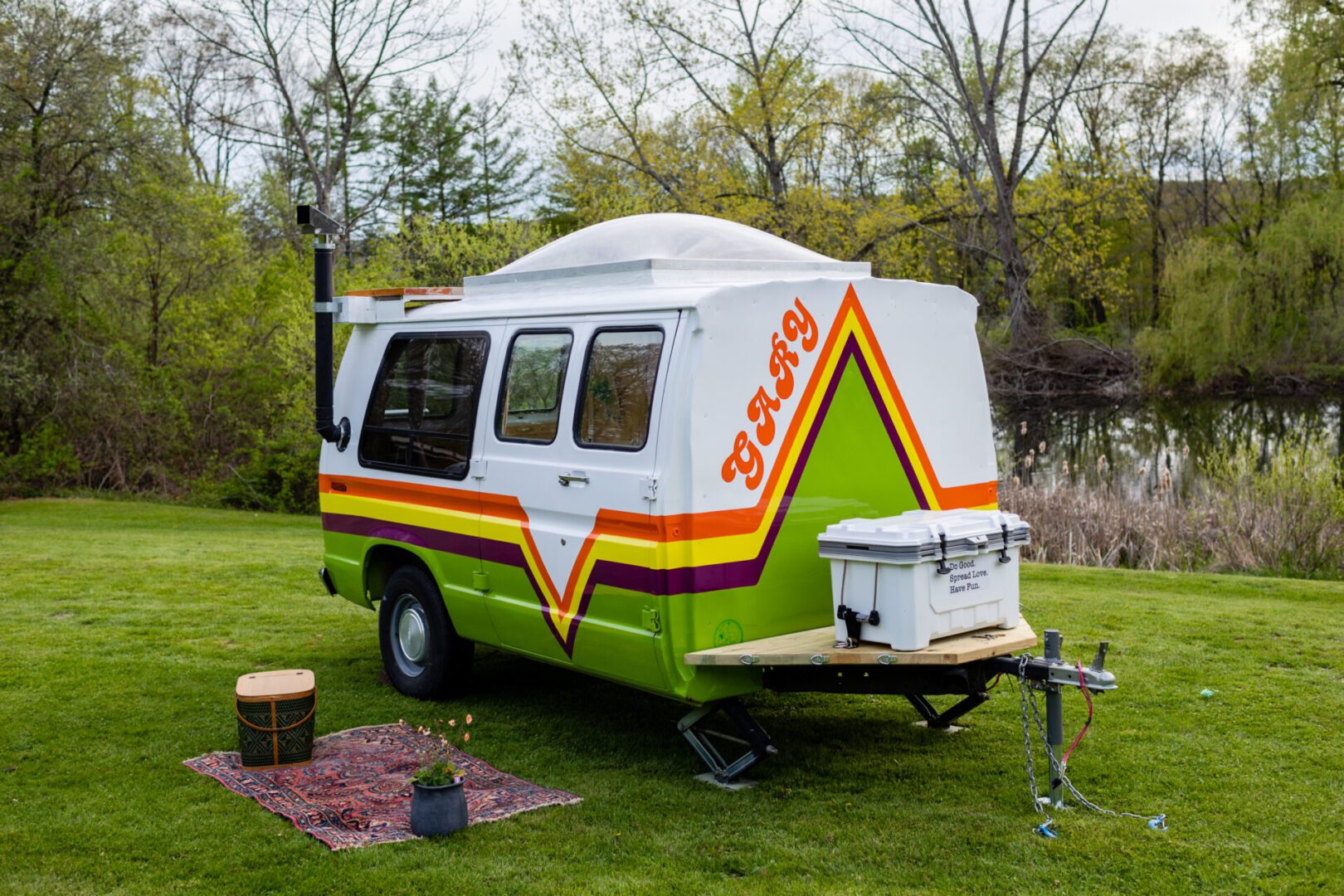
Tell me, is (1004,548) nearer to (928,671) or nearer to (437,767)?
(928,671)

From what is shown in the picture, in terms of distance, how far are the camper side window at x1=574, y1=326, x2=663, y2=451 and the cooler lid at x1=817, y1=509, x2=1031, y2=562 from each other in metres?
1.02

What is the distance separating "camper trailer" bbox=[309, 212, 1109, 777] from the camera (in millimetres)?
5551

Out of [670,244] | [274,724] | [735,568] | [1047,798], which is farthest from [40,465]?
[1047,798]

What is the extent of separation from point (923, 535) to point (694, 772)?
1798mm

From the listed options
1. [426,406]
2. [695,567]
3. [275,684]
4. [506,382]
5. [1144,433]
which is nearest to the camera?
[695,567]

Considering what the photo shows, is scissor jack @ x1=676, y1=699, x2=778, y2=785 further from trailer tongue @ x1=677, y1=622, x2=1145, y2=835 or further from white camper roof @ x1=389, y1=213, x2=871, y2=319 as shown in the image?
white camper roof @ x1=389, y1=213, x2=871, y2=319

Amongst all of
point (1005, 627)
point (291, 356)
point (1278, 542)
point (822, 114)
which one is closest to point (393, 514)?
point (1005, 627)

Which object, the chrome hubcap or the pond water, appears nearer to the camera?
the chrome hubcap

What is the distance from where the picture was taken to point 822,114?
2498 centimetres

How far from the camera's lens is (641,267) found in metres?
6.20

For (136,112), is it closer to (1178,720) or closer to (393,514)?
(393,514)

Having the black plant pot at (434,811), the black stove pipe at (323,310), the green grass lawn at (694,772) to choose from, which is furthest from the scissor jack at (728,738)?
the black stove pipe at (323,310)

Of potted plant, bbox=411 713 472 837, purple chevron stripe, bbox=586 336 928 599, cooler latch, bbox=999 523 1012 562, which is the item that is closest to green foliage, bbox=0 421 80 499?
purple chevron stripe, bbox=586 336 928 599

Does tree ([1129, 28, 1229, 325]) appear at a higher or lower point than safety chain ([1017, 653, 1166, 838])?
higher
